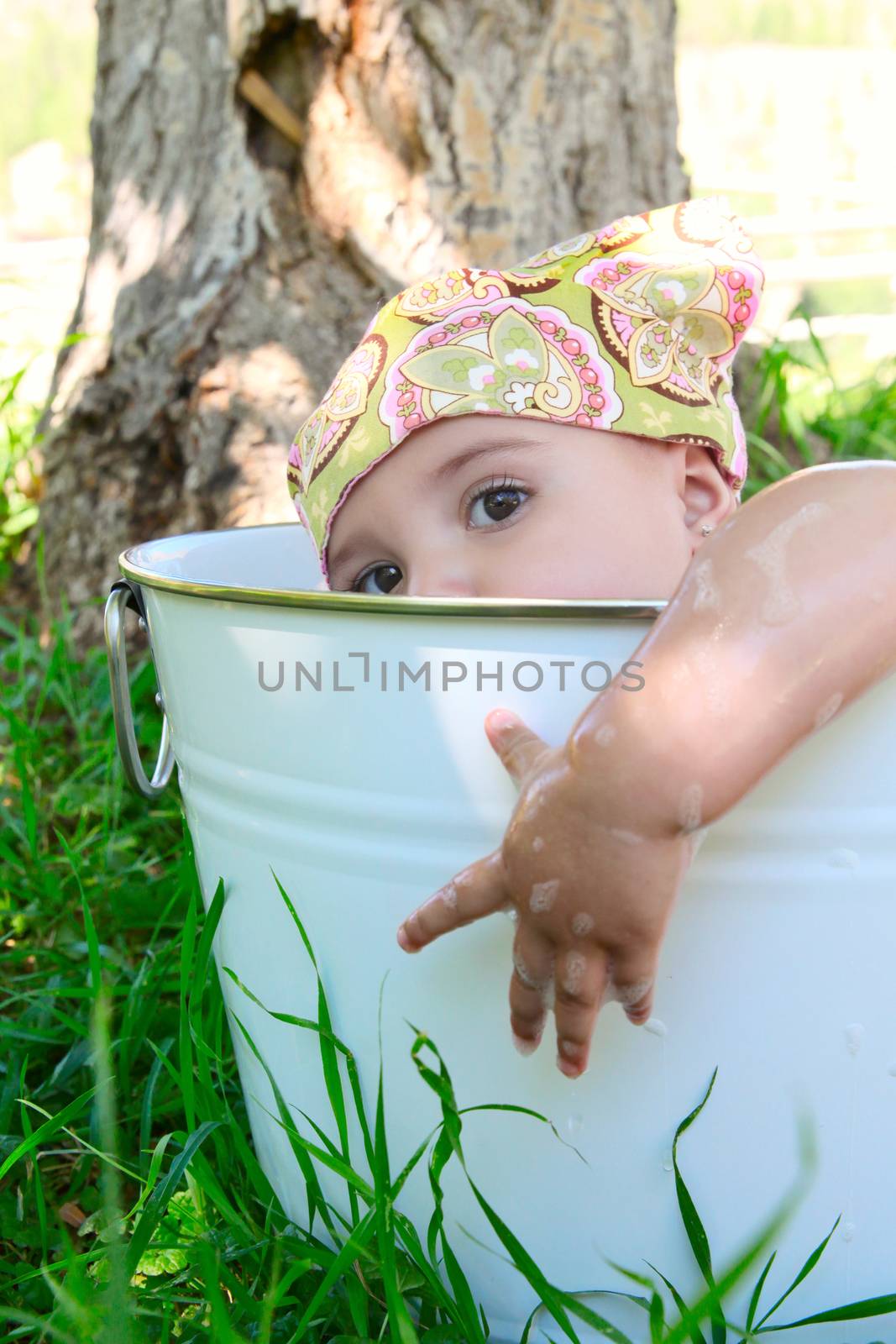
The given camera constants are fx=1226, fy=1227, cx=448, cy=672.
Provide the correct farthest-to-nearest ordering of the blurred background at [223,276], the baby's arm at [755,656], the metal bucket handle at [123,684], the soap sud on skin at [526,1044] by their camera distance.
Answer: the blurred background at [223,276], the metal bucket handle at [123,684], the soap sud on skin at [526,1044], the baby's arm at [755,656]

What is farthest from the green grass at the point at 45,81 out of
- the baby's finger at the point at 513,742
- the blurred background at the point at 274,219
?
the baby's finger at the point at 513,742

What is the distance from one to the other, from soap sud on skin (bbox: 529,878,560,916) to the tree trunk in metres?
1.29

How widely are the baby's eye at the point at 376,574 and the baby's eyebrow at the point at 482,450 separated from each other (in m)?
0.13

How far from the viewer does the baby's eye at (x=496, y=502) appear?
114cm

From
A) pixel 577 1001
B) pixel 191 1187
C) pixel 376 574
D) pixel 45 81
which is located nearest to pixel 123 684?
pixel 376 574

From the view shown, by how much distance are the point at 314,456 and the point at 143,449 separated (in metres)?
0.91

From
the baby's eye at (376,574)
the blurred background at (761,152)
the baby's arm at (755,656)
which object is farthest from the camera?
the blurred background at (761,152)

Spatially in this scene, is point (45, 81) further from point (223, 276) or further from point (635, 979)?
point (635, 979)

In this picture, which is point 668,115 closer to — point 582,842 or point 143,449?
point 143,449

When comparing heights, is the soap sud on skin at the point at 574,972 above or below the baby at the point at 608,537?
below

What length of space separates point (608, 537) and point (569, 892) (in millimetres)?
500

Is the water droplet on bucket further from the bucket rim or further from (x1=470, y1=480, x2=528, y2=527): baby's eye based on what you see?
(x1=470, y1=480, x2=528, y2=527): baby's eye

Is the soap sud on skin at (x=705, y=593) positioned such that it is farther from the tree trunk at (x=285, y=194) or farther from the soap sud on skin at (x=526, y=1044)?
the tree trunk at (x=285, y=194)

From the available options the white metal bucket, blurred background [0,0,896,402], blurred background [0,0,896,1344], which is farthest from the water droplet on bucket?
blurred background [0,0,896,402]
